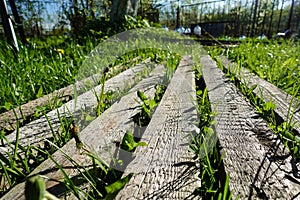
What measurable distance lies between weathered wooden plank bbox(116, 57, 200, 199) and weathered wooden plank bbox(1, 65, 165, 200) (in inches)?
4.6

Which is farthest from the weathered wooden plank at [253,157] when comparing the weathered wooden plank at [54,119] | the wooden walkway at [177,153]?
the weathered wooden plank at [54,119]

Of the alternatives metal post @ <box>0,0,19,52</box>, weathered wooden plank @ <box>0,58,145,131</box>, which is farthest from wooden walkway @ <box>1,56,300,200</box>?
metal post @ <box>0,0,19,52</box>

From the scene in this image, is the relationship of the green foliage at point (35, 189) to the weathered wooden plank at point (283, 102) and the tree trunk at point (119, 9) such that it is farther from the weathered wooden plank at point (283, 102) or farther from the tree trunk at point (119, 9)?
the tree trunk at point (119, 9)

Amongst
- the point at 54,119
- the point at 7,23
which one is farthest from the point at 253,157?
the point at 7,23

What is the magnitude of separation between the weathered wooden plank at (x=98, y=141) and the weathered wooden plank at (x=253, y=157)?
0.38 m

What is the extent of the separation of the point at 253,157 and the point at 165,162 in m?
0.27

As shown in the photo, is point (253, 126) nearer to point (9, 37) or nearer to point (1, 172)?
point (1, 172)

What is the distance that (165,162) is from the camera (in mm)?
668

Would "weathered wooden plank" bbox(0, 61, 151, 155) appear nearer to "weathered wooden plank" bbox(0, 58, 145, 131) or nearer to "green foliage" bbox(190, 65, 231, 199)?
"weathered wooden plank" bbox(0, 58, 145, 131)

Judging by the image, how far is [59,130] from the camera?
954 mm

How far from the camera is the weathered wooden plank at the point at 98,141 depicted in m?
0.58

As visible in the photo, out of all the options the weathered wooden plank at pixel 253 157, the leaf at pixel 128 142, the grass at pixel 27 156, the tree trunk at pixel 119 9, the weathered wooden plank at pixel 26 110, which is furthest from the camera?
the tree trunk at pixel 119 9

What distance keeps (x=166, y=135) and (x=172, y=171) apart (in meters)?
0.23

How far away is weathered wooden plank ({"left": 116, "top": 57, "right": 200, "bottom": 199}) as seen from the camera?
55 cm
